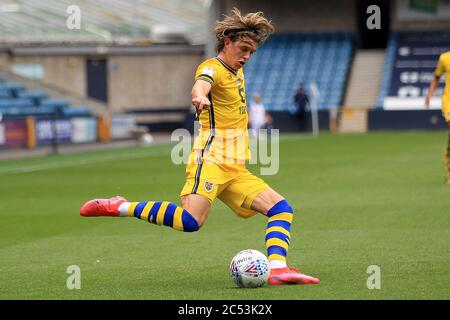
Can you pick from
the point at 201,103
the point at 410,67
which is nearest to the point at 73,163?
the point at 201,103

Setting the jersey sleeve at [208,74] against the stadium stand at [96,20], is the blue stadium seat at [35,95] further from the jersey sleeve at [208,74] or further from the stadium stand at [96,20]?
the jersey sleeve at [208,74]

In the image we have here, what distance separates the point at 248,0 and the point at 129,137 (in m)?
16.0

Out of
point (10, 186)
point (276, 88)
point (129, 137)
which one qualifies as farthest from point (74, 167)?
point (276, 88)

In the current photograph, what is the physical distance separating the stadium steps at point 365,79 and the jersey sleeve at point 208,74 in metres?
41.8

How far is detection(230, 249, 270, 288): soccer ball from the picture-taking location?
351 inches

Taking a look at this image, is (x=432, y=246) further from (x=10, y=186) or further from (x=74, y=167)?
(x=74, y=167)

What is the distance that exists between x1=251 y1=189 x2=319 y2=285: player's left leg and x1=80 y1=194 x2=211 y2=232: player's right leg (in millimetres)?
524

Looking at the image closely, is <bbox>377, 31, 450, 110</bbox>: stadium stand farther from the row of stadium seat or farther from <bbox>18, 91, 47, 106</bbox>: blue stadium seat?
<bbox>18, 91, 47, 106</bbox>: blue stadium seat

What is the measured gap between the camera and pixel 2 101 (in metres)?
39.0

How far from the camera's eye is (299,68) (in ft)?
180

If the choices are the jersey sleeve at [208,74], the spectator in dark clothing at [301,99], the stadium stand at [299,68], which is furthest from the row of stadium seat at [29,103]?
the jersey sleeve at [208,74]

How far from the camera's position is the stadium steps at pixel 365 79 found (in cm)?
5191
